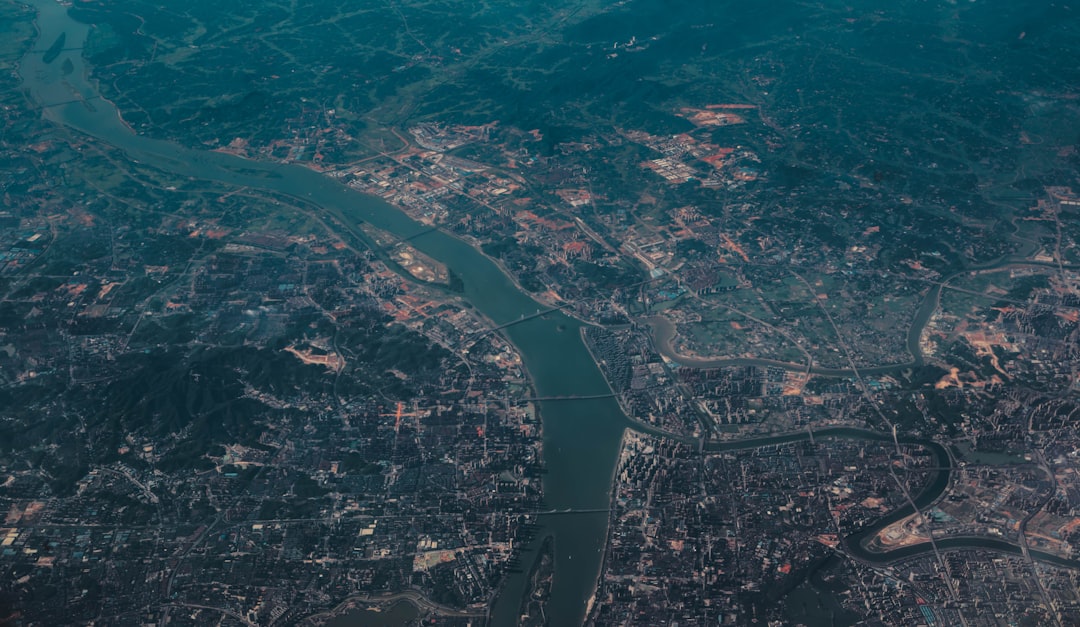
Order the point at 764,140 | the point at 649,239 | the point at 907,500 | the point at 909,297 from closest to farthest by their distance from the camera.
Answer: the point at 907,500
the point at 909,297
the point at 649,239
the point at 764,140

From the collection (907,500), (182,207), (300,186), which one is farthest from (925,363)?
(182,207)

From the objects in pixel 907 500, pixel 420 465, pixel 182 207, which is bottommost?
pixel 907 500

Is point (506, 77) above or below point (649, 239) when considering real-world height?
above

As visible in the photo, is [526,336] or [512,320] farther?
[512,320]

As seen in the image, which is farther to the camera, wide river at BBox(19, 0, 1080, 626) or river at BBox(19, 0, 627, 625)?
river at BBox(19, 0, 627, 625)

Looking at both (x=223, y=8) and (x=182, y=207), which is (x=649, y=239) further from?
(x=223, y=8)
